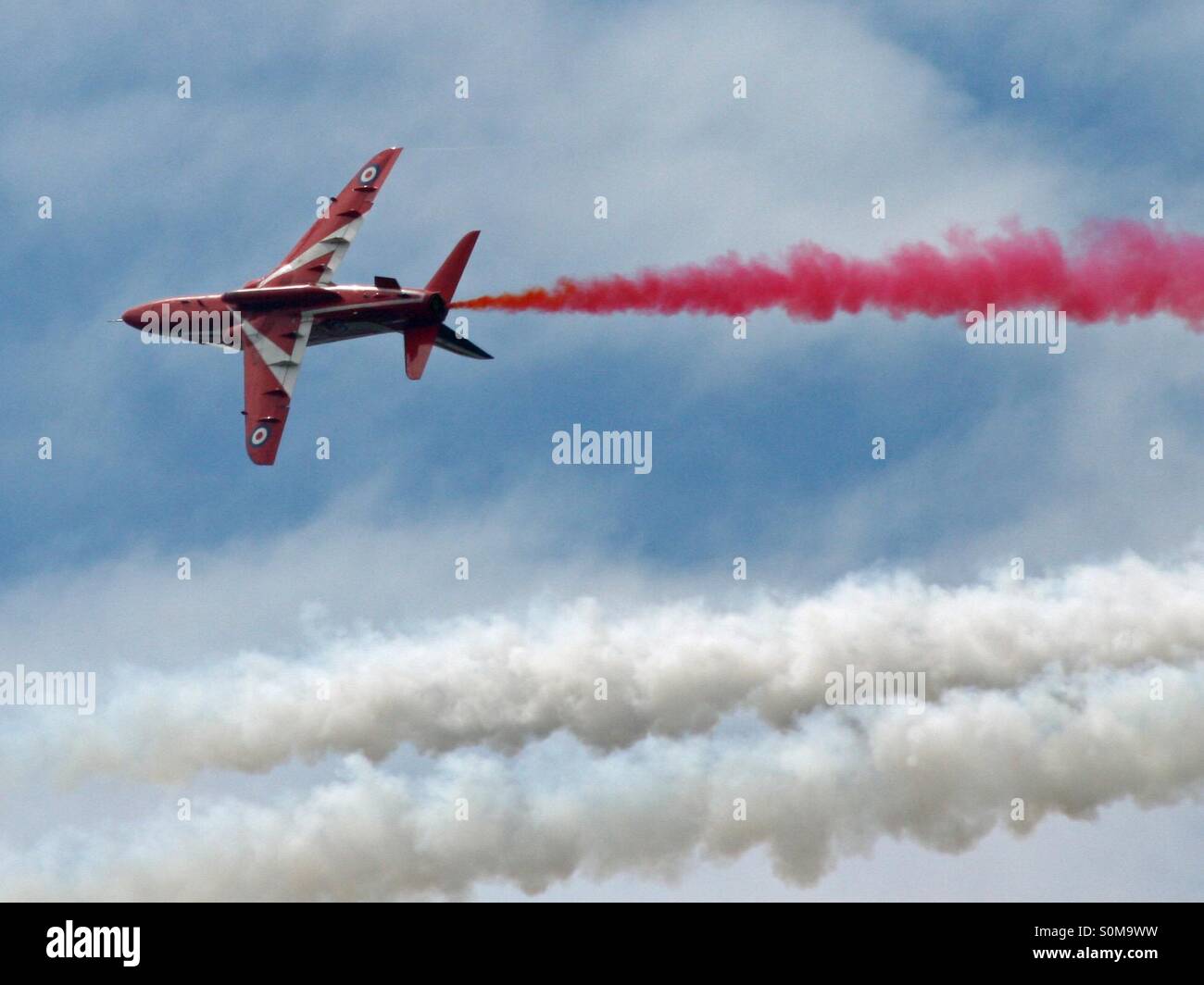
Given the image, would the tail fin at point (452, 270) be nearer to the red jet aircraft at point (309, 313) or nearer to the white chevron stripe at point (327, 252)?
the red jet aircraft at point (309, 313)

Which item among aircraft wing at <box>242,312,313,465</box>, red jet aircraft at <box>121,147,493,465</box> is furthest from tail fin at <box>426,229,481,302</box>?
aircraft wing at <box>242,312,313,465</box>

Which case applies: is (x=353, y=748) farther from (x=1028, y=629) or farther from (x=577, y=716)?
(x=1028, y=629)

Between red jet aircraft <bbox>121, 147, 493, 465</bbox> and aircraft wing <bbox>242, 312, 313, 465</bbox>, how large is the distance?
0.03m

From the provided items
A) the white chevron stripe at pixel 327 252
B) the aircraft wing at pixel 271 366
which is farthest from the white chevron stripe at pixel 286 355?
the white chevron stripe at pixel 327 252

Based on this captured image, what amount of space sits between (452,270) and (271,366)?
807 centimetres

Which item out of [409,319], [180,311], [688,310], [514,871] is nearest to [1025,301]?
[688,310]

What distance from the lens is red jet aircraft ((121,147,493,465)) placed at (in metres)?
72.1

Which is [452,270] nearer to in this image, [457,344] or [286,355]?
[457,344]

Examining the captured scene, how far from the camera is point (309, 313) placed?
74.4 m

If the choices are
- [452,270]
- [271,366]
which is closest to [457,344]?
[452,270]

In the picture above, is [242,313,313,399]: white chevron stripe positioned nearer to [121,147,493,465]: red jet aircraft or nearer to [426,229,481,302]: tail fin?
[121,147,493,465]: red jet aircraft

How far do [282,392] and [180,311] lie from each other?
6.01m

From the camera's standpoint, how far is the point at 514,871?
236 feet

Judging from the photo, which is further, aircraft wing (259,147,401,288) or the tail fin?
aircraft wing (259,147,401,288)
